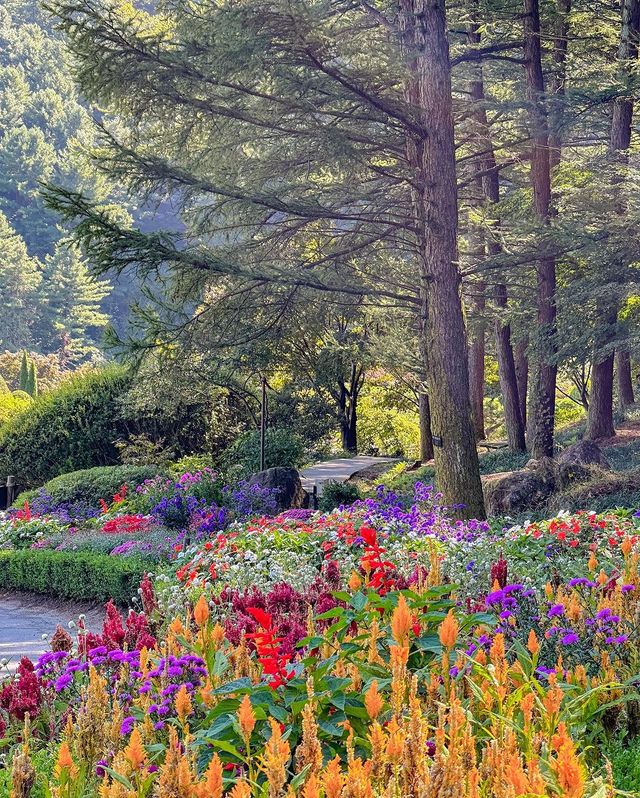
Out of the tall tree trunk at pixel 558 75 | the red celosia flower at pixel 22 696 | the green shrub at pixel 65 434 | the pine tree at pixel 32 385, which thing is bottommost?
the red celosia flower at pixel 22 696

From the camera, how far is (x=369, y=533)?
11.7ft

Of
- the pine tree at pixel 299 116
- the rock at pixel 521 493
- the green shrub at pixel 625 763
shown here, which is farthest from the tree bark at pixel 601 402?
the green shrub at pixel 625 763

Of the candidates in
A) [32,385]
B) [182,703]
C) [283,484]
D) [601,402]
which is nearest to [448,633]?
[182,703]

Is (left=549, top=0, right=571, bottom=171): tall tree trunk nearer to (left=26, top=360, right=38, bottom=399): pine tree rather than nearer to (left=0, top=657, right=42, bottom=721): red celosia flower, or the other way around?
(left=0, top=657, right=42, bottom=721): red celosia flower

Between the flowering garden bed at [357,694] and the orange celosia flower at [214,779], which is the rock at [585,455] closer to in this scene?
the flowering garden bed at [357,694]

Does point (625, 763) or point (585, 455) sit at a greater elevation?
point (585, 455)

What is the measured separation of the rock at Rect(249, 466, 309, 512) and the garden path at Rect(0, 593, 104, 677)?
11.2 feet

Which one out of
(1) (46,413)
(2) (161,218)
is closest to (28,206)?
(2) (161,218)

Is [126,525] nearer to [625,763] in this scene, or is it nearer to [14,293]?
[625,763]

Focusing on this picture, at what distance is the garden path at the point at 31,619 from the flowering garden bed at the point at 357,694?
2057 millimetres

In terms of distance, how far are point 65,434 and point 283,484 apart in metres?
6.02

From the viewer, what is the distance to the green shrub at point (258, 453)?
15.0 m

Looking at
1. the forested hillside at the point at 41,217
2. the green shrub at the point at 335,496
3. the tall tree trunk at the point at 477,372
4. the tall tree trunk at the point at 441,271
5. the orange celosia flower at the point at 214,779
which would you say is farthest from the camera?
the forested hillside at the point at 41,217

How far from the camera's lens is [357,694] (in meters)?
2.64
